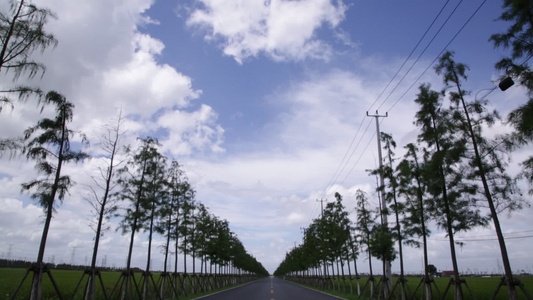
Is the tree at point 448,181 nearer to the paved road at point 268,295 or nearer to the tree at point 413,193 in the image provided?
the tree at point 413,193

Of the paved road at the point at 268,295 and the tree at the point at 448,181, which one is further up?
the tree at the point at 448,181

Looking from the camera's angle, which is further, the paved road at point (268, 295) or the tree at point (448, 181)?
the paved road at point (268, 295)

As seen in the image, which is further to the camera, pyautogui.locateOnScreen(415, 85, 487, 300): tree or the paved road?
the paved road

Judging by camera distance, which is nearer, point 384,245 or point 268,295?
point 384,245

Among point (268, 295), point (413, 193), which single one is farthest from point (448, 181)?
point (268, 295)

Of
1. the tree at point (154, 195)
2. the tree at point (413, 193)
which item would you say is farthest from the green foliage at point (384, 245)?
the tree at point (154, 195)

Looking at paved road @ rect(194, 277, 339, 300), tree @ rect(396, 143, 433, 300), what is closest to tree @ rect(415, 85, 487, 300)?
tree @ rect(396, 143, 433, 300)

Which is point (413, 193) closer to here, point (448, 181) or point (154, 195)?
point (448, 181)

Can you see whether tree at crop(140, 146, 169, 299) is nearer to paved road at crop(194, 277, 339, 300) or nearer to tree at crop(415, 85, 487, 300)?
paved road at crop(194, 277, 339, 300)

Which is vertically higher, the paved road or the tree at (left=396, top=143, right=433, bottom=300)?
the tree at (left=396, top=143, right=433, bottom=300)

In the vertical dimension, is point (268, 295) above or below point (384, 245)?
below

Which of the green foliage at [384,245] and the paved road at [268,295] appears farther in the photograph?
the paved road at [268,295]

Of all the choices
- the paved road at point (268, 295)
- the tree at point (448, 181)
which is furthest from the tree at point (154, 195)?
the tree at point (448, 181)

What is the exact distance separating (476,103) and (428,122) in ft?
9.83
